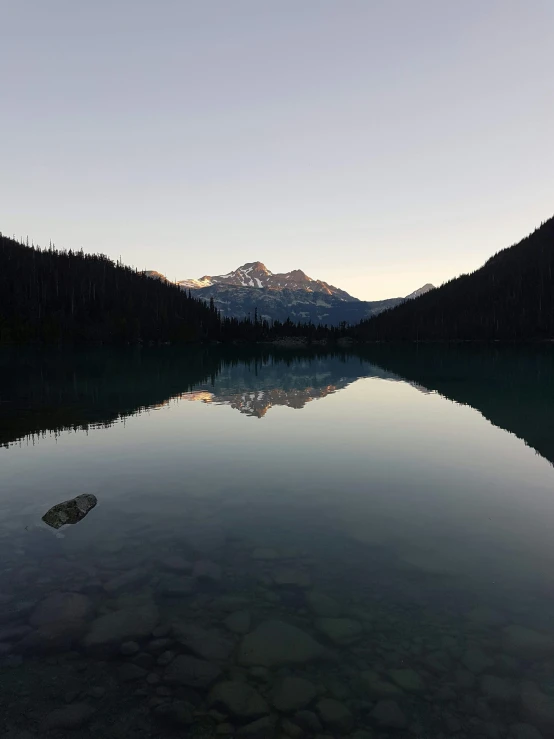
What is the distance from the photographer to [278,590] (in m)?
12.2

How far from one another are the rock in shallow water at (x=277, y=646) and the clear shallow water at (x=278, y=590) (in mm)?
43

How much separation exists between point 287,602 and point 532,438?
2616cm

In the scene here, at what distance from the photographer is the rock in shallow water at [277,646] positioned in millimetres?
9469

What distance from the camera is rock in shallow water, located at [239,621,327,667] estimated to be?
9.47m

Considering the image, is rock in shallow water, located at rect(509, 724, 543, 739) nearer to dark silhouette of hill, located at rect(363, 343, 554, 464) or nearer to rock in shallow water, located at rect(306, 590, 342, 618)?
rock in shallow water, located at rect(306, 590, 342, 618)

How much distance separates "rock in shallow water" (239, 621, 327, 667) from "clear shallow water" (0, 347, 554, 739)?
0.14 ft

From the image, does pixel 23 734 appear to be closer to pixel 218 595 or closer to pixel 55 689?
pixel 55 689

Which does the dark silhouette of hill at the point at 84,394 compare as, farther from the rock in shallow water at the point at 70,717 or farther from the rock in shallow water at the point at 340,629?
the rock in shallow water at the point at 340,629

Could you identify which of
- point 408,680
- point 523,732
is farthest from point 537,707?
point 408,680

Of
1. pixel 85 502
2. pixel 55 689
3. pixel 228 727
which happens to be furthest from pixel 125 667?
pixel 85 502

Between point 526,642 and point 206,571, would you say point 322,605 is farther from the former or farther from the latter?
point 526,642

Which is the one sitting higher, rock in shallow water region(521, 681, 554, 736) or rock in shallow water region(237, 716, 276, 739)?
rock in shallow water region(237, 716, 276, 739)

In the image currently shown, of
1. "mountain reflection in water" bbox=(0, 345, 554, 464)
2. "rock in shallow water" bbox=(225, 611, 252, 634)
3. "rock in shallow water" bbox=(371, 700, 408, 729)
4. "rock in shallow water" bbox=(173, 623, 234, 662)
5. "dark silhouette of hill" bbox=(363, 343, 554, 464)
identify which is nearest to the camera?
"rock in shallow water" bbox=(371, 700, 408, 729)

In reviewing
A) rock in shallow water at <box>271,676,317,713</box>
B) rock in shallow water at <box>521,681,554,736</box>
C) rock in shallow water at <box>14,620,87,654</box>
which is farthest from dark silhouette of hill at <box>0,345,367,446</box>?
rock in shallow water at <box>521,681,554,736</box>
